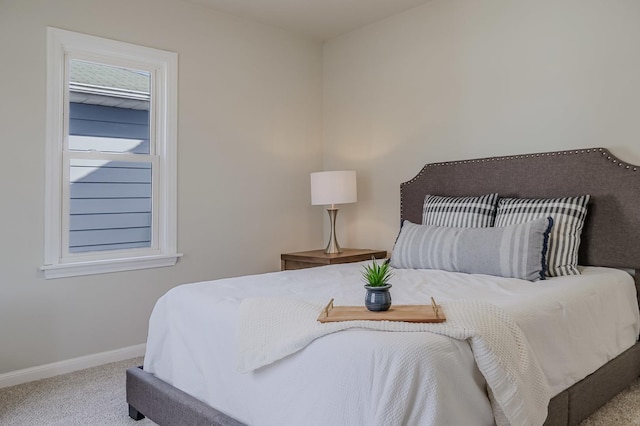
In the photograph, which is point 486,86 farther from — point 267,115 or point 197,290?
point 197,290

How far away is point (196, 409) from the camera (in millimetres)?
1777

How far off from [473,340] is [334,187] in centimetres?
236

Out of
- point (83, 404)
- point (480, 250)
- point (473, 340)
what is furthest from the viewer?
point (480, 250)

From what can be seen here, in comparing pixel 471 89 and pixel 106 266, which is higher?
pixel 471 89

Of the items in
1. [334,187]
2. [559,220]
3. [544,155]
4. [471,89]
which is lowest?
[559,220]

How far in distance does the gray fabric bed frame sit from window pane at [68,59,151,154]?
1649mm

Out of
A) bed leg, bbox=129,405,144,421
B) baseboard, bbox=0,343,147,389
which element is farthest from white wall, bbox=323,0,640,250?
bed leg, bbox=129,405,144,421

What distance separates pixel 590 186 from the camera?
2.68 meters

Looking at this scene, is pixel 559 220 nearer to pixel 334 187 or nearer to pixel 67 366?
pixel 334 187

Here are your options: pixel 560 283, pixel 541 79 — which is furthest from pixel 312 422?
pixel 541 79

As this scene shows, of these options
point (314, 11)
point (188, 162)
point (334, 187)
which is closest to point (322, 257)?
point (334, 187)

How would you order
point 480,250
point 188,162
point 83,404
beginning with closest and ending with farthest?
point 83,404
point 480,250
point 188,162

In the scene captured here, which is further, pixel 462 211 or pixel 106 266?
pixel 106 266

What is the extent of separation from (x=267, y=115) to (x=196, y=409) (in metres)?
2.67
